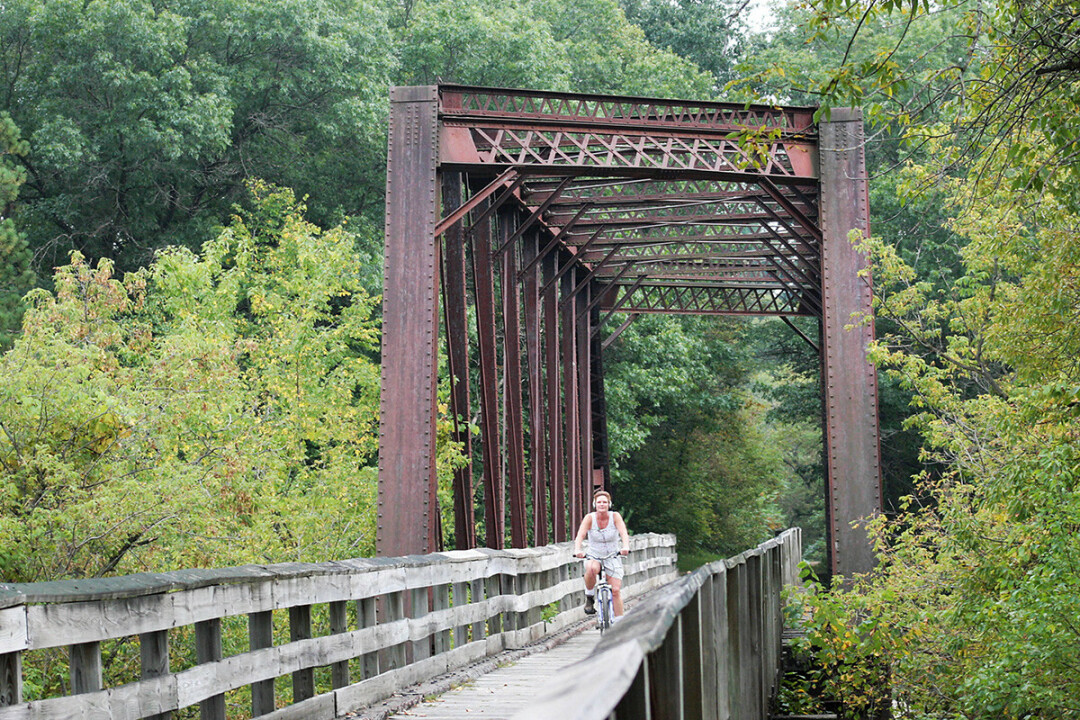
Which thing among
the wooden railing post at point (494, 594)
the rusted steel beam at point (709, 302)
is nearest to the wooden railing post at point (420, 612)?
the wooden railing post at point (494, 594)

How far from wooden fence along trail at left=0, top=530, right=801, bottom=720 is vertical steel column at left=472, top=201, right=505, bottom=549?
224 inches

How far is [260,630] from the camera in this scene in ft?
20.8

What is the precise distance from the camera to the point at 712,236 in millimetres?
23172

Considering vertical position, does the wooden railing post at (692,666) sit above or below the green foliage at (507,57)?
below

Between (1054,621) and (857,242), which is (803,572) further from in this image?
(857,242)

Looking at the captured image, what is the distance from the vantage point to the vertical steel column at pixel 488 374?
1614 cm

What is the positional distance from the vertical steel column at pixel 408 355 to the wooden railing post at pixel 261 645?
20.4 feet

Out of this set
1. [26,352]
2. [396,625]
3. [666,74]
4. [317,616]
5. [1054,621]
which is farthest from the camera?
[666,74]

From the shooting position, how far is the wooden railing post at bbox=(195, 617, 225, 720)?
563 cm

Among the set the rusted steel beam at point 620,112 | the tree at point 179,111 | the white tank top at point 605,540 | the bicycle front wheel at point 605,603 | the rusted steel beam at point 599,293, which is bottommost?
the bicycle front wheel at point 605,603

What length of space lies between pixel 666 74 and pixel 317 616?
2569 cm

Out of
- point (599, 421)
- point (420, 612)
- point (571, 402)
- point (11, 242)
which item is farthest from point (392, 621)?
point (599, 421)

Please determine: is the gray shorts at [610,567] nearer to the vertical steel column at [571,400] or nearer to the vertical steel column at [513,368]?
the vertical steel column at [513,368]

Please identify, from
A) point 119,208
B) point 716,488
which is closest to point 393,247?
point 119,208
